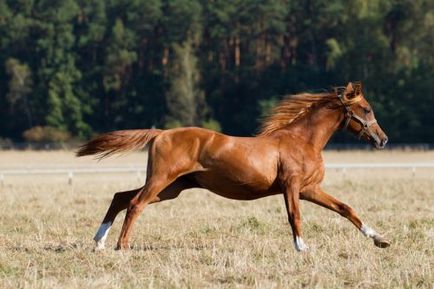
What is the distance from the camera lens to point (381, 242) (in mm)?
A: 11023

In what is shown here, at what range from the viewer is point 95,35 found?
8162cm

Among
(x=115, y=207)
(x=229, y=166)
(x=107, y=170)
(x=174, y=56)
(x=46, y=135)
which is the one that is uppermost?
(x=229, y=166)

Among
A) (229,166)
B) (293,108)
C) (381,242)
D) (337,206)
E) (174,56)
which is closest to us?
(381,242)

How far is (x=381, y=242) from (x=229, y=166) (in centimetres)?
211

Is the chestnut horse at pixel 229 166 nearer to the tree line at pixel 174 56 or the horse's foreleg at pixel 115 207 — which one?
the horse's foreleg at pixel 115 207

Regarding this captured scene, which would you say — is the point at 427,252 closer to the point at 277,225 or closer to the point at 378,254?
the point at 378,254

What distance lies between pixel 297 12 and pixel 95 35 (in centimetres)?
1860

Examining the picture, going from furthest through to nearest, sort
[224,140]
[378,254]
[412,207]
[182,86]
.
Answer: [182,86]
[412,207]
[224,140]
[378,254]

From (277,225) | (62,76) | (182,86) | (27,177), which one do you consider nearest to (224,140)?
(277,225)

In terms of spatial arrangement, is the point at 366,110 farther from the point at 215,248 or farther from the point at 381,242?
the point at 215,248

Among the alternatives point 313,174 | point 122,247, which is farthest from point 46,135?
point 313,174

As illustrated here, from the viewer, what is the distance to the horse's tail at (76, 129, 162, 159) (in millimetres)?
11484

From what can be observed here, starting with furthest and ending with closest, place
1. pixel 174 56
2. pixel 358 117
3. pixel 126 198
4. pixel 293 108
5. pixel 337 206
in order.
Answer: pixel 174 56 < pixel 293 108 < pixel 358 117 < pixel 126 198 < pixel 337 206

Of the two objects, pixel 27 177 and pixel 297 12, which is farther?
pixel 297 12
